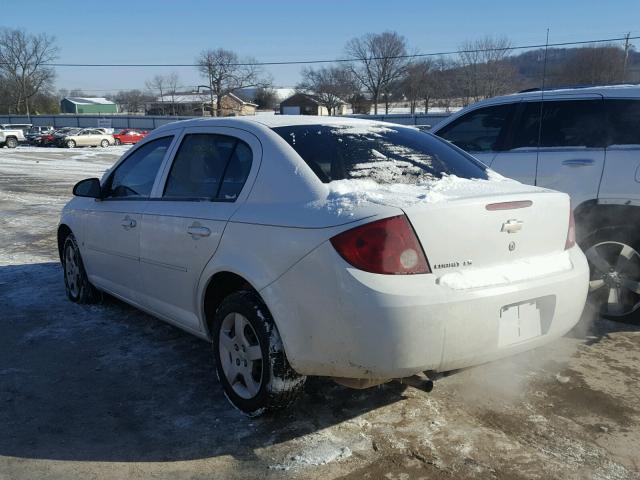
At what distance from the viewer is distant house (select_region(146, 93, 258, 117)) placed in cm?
7319

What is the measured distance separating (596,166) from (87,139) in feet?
145

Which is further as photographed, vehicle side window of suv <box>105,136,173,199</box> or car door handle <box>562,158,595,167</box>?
car door handle <box>562,158,595,167</box>

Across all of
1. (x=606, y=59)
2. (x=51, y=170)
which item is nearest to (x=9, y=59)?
(x=51, y=170)

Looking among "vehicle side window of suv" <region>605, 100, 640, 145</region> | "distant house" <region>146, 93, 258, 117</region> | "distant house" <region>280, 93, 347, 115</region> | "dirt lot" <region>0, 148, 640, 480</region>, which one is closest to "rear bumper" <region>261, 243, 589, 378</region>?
"dirt lot" <region>0, 148, 640, 480</region>

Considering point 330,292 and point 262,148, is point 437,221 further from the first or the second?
point 262,148

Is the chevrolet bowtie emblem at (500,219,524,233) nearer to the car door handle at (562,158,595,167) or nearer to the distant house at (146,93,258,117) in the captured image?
the car door handle at (562,158,595,167)

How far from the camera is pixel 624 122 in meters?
4.59

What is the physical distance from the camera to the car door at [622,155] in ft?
14.4

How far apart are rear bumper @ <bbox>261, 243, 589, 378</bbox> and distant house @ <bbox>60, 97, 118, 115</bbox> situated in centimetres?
11118

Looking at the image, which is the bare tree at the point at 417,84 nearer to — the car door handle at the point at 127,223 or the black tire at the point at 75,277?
the black tire at the point at 75,277

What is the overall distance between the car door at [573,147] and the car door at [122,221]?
3.09 metres

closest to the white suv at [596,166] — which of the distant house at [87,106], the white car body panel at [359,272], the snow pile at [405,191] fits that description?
the white car body panel at [359,272]

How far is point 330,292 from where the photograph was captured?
104 inches

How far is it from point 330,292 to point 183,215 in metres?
1.38
